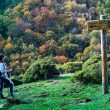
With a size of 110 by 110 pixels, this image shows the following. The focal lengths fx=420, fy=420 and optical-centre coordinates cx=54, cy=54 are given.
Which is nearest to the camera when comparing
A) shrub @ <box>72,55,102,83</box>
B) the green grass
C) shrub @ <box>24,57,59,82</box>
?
the green grass

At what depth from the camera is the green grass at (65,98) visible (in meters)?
11.1

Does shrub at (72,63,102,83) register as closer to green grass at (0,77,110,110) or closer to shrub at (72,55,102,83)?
shrub at (72,55,102,83)

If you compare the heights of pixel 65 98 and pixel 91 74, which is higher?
pixel 91 74

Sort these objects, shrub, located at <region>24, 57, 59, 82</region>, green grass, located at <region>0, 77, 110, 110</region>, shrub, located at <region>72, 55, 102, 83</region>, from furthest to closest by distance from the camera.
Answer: shrub, located at <region>24, 57, 59, 82</region> → shrub, located at <region>72, 55, 102, 83</region> → green grass, located at <region>0, 77, 110, 110</region>

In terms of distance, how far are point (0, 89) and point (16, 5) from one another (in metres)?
49.3

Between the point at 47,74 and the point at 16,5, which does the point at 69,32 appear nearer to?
the point at 16,5

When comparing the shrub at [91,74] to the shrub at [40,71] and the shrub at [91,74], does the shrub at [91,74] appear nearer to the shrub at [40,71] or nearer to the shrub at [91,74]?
the shrub at [91,74]

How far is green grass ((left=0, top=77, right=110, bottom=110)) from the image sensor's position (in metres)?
11.1

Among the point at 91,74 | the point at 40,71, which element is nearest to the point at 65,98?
the point at 91,74

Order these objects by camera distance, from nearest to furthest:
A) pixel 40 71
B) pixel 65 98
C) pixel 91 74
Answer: pixel 65 98
pixel 91 74
pixel 40 71

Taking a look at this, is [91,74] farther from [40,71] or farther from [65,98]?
[40,71]

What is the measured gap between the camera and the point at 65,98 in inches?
501

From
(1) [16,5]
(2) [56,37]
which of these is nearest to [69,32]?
(2) [56,37]

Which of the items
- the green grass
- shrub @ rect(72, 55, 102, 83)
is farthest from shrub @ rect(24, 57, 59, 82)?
the green grass
